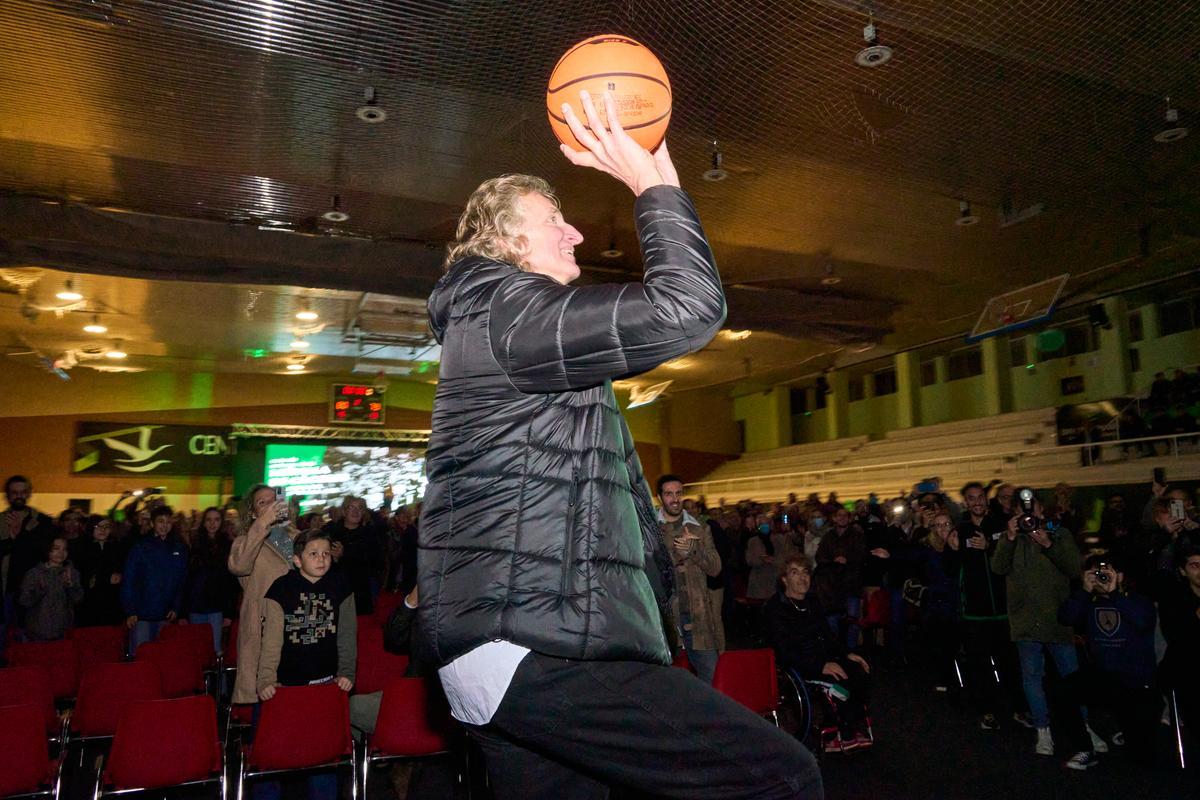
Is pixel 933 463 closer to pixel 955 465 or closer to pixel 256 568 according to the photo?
pixel 955 465

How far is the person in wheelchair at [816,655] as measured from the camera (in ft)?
19.1

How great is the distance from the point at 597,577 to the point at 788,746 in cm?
42

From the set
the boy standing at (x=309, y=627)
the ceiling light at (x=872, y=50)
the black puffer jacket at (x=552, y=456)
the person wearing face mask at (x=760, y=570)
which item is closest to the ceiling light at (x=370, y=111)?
the boy standing at (x=309, y=627)

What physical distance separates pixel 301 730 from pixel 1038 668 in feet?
16.8

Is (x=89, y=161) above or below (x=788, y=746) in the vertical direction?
above

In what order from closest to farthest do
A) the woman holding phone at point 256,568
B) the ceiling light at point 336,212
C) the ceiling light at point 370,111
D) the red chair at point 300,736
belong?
1. the red chair at point 300,736
2. the woman holding phone at point 256,568
3. the ceiling light at point 370,111
4. the ceiling light at point 336,212

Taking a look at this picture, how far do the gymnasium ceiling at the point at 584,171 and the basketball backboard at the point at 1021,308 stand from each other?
581 millimetres

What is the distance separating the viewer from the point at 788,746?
52.7 inches

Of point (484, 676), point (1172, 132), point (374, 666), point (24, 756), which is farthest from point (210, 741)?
point (1172, 132)

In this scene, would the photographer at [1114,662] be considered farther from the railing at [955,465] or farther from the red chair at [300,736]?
the railing at [955,465]

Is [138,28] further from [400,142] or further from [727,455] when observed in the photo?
[727,455]

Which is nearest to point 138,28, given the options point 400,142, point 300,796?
point 400,142

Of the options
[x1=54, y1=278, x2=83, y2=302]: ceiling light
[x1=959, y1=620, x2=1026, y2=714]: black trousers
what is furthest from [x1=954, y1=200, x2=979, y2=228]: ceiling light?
[x1=54, y1=278, x2=83, y2=302]: ceiling light

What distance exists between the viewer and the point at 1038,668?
235 inches
